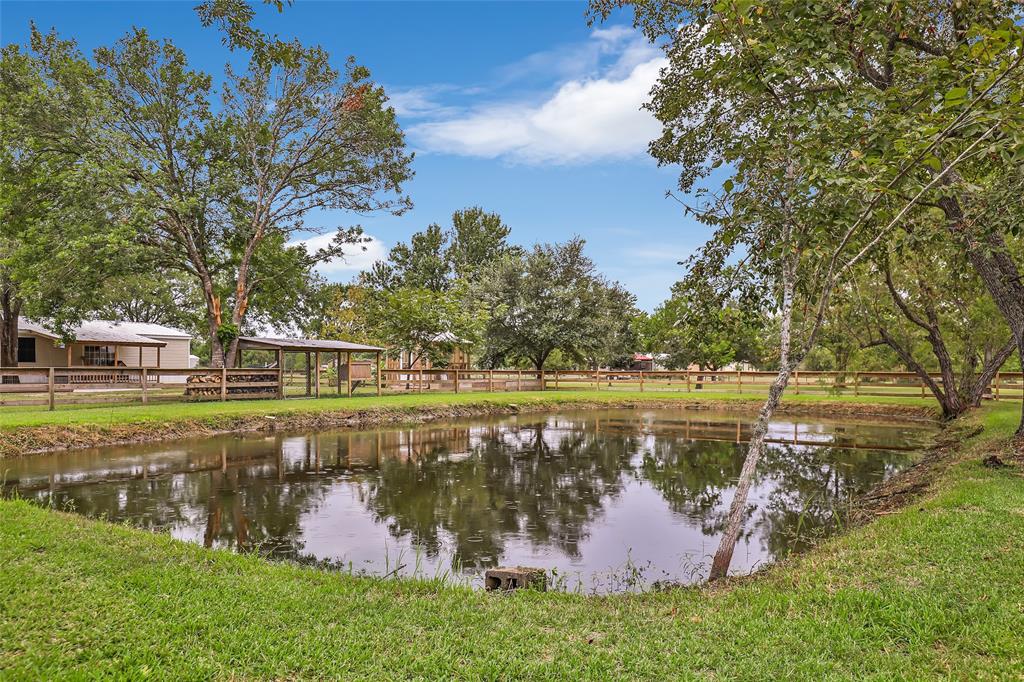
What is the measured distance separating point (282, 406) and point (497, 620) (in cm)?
1537

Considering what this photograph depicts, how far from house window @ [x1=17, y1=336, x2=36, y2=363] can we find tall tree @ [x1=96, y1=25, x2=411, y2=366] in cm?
1041

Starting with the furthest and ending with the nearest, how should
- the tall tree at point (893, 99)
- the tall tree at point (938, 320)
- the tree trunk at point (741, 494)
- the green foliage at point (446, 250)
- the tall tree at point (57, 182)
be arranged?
1. the green foliage at point (446, 250)
2. the tall tree at point (57, 182)
3. the tall tree at point (938, 320)
4. the tree trunk at point (741, 494)
5. the tall tree at point (893, 99)

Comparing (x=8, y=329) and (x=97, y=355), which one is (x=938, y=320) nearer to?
(x=97, y=355)

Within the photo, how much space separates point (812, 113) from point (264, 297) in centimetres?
2476

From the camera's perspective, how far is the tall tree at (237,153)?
70.6ft

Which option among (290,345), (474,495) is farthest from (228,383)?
(474,495)

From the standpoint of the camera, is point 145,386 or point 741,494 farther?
point 145,386

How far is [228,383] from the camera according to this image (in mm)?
20531

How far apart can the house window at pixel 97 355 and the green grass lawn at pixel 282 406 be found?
45.7 feet

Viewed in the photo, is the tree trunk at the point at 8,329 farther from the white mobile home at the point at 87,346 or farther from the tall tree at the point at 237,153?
the tall tree at the point at 237,153

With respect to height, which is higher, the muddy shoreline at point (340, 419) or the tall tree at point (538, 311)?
the tall tree at point (538, 311)

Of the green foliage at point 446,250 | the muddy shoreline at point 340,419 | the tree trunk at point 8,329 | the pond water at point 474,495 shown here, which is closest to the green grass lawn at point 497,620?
the pond water at point 474,495

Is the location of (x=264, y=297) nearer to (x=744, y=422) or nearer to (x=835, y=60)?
(x=744, y=422)

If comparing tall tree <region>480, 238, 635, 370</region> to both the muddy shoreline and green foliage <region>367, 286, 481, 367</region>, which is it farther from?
the muddy shoreline
